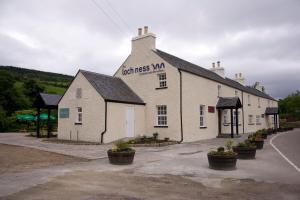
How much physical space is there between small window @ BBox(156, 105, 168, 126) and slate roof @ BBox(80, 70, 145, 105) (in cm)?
148

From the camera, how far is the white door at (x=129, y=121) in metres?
21.9

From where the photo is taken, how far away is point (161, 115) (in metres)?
23.2

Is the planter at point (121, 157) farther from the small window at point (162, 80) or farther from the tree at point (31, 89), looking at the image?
the tree at point (31, 89)

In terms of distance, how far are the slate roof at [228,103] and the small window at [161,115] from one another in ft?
22.4

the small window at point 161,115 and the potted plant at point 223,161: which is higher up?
the small window at point 161,115

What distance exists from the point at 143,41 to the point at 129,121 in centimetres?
689

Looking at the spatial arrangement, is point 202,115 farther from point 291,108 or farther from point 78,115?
point 291,108

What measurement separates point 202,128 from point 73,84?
11.1 meters

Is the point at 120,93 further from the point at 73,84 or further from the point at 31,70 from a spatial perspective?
the point at 31,70

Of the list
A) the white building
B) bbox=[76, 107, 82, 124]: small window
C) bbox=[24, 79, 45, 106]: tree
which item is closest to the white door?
the white building

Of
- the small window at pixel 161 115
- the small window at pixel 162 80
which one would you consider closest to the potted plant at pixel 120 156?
the small window at pixel 161 115

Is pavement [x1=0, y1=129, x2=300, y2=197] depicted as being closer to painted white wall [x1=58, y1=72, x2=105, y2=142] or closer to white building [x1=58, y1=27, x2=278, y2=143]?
painted white wall [x1=58, y1=72, x2=105, y2=142]

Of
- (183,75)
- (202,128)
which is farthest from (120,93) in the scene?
(202,128)

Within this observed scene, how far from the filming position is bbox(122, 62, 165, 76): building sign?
23.3 m
